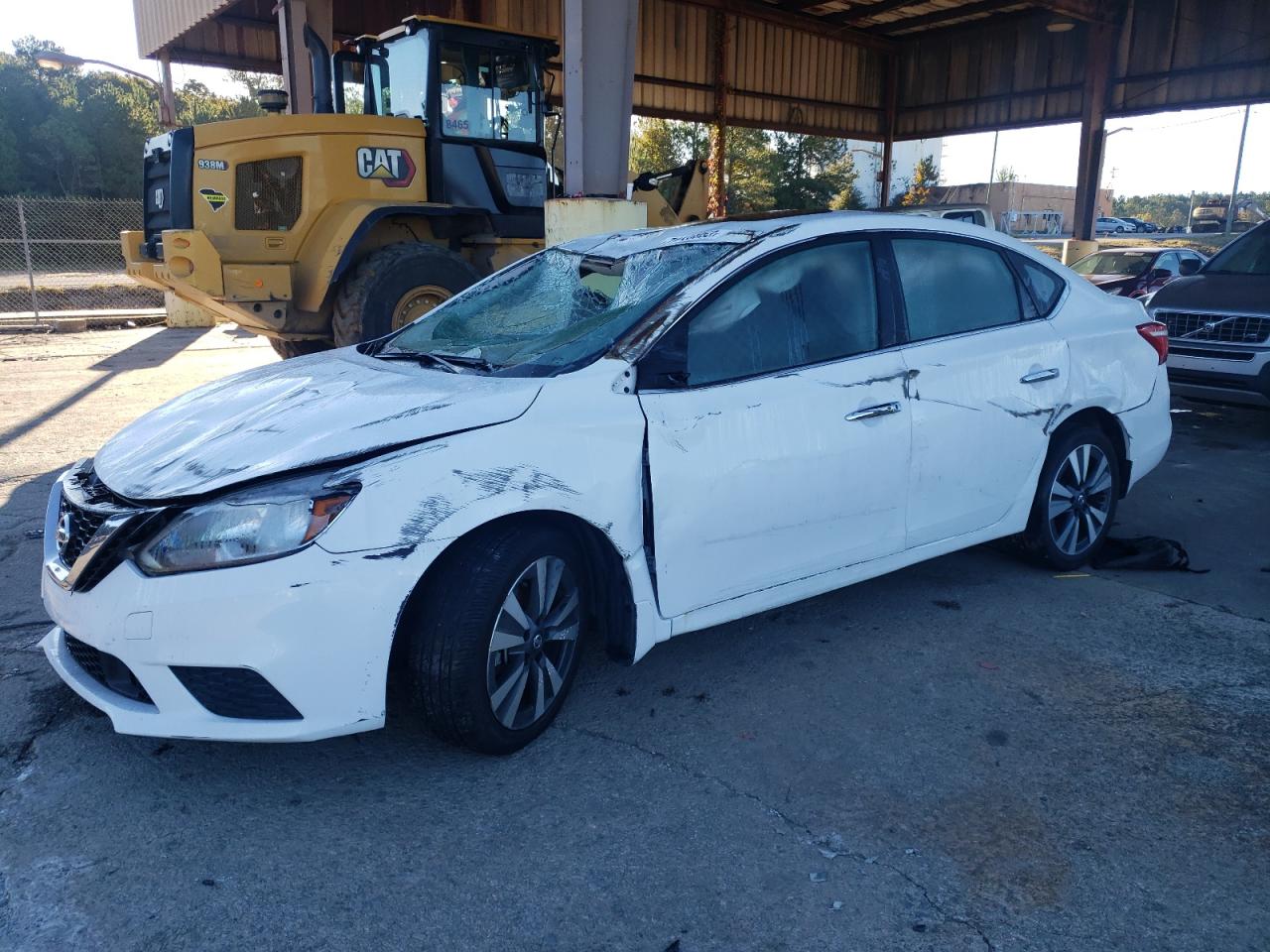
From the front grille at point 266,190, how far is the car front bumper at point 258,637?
6.60 meters

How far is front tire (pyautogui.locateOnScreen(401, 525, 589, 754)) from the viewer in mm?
2787

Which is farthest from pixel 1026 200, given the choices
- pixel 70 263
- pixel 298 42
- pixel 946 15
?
pixel 298 42

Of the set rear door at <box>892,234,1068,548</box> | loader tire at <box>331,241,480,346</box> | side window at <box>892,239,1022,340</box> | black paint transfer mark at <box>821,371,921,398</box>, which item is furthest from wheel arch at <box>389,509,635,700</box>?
loader tire at <box>331,241,480,346</box>

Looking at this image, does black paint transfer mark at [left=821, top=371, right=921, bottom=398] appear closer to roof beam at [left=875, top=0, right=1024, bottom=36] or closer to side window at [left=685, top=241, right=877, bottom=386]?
side window at [left=685, top=241, right=877, bottom=386]

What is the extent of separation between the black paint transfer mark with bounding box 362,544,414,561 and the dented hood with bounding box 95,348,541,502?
292mm

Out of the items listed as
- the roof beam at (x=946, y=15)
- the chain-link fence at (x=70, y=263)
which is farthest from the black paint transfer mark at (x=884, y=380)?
the roof beam at (x=946, y=15)

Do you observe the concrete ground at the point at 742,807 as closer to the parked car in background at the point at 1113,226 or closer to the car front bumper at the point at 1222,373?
the car front bumper at the point at 1222,373

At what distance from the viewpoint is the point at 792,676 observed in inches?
144

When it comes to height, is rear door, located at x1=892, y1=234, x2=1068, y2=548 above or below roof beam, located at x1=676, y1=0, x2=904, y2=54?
below

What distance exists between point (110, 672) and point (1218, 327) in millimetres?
8419

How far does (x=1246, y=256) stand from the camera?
8.84 metres

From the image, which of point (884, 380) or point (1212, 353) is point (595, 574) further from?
point (1212, 353)

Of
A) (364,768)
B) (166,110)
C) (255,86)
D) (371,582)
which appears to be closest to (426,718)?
(364,768)

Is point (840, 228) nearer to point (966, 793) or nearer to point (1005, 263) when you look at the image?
point (1005, 263)
